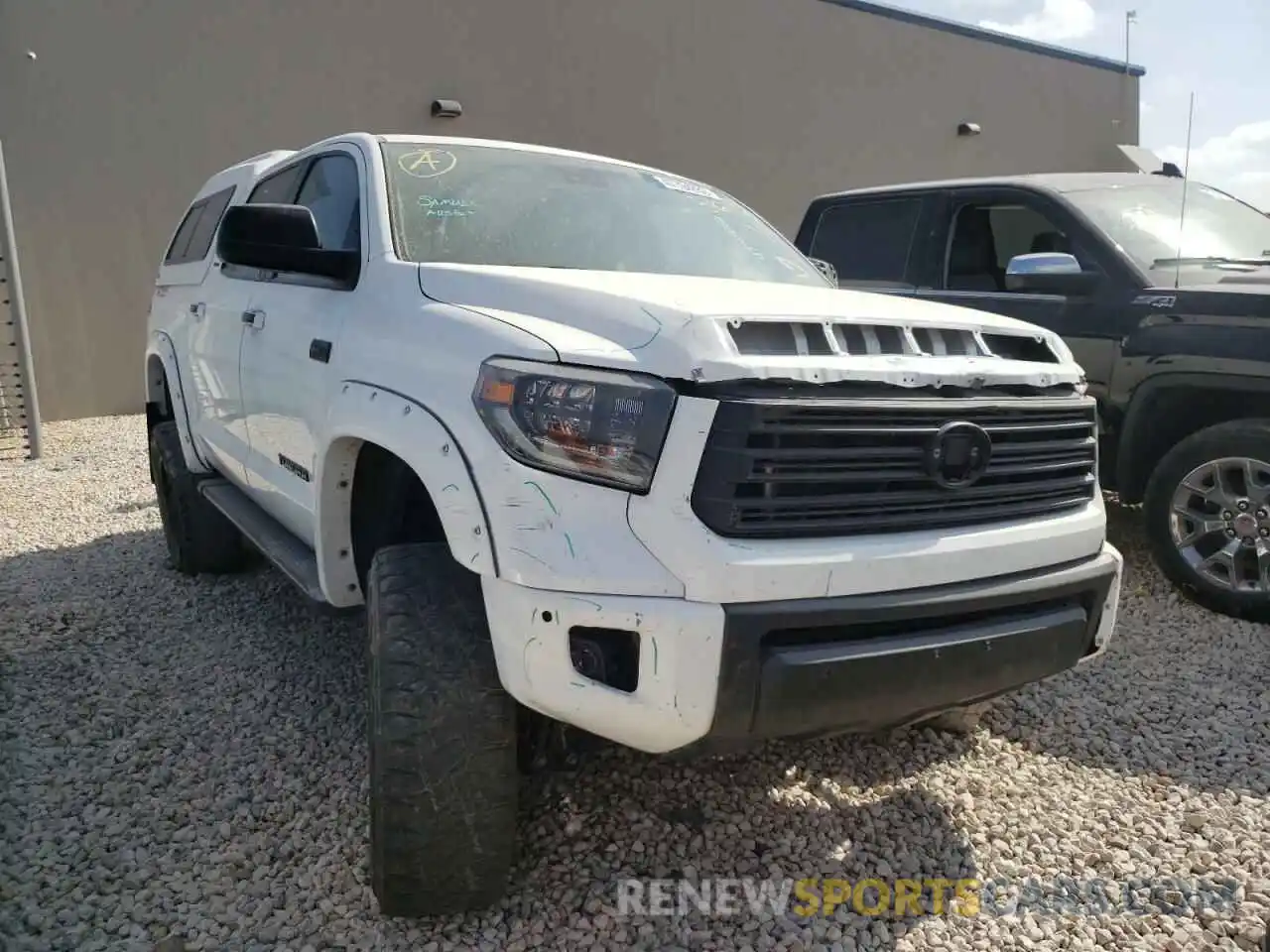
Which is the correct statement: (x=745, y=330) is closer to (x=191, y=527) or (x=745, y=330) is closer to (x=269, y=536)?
(x=269, y=536)

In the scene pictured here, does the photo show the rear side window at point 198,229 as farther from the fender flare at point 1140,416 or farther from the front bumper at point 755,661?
the fender flare at point 1140,416

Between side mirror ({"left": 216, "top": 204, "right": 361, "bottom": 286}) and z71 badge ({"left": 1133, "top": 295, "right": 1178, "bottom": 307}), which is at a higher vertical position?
side mirror ({"left": 216, "top": 204, "right": 361, "bottom": 286})

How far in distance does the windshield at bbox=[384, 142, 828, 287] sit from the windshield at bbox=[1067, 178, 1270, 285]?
7.02 feet

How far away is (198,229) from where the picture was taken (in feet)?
16.8

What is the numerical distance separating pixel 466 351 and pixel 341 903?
4.58ft

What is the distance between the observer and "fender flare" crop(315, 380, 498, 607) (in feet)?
6.70

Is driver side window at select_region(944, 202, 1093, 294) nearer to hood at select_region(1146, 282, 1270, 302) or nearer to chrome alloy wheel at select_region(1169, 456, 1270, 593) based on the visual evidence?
hood at select_region(1146, 282, 1270, 302)

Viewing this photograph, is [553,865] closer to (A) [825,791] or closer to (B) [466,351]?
(A) [825,791]

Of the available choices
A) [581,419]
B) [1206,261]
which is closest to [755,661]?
[581,419]

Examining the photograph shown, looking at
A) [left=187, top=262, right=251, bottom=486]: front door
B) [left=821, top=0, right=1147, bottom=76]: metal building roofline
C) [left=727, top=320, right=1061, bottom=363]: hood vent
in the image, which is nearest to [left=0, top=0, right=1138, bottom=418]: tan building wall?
[left=821, top=0, right=1147, bottom=76]: metal building roofline

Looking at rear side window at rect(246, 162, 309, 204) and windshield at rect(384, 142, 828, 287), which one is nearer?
windshield at rect(384, 142, 828, 287)

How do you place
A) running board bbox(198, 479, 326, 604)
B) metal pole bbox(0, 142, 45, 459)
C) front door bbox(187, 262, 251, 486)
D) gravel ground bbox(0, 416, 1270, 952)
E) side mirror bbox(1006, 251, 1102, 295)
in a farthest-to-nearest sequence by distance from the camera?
metal pole bbox(0, 142, 45, 459) → side mirror bbox(1006, 251, 1102, 295) → front door bbox(187, 262, 251, 486) → running board bbox(198, 479, 326, 604) → gravel ground bbox(0, 416, 1270, 952)

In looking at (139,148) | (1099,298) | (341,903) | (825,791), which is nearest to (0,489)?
(139,148)

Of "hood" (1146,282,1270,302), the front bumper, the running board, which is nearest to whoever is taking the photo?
the front bumper
